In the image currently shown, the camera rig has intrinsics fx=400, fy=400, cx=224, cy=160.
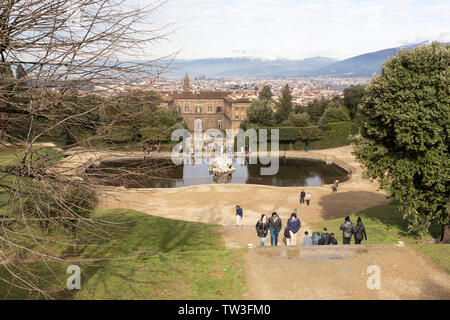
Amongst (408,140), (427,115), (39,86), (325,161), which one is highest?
(39,86)

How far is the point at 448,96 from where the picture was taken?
1586cm

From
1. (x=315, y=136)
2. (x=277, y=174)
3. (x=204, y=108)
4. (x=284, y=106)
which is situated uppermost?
(x=284, y=106)

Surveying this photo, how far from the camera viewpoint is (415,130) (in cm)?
1611

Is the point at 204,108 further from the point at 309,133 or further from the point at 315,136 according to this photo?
the point at 309,133

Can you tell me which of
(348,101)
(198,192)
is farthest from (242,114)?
(198,192)

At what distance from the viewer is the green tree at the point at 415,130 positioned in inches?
628

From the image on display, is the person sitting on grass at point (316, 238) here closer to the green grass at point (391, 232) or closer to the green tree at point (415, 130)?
the green grass at point (391, 232)

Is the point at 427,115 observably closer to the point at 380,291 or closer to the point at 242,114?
the point at 380,291

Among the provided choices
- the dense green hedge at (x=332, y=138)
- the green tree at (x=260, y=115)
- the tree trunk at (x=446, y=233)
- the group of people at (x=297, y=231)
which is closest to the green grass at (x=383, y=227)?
the tree trunk at (x=446, y=233)

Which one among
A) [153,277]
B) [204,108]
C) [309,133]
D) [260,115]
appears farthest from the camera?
[204,108]

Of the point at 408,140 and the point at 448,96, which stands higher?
the point at 448,96

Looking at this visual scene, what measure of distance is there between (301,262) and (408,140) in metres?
7.13

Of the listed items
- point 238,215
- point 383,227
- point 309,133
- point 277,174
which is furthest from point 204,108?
point 383,227

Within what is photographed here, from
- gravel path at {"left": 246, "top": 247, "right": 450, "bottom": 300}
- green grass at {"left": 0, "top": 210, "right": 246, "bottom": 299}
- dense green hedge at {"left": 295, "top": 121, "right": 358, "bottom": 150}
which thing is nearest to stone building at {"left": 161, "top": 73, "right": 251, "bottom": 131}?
dense green hedge at {"left": 295, "top": 121, "right": 358, "bottom": 150}
